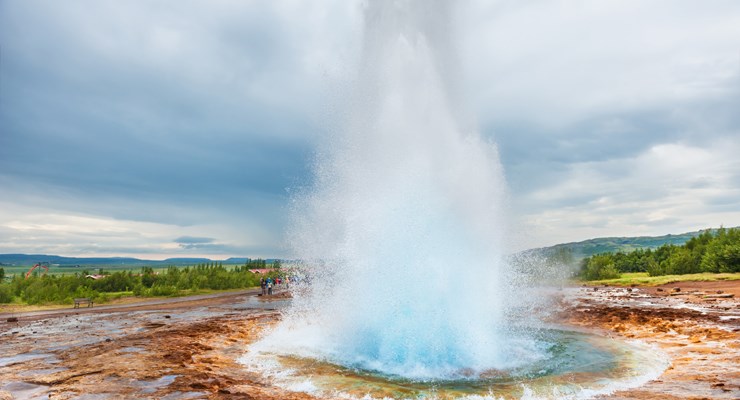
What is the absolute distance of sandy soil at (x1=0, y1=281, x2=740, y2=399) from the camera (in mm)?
7996

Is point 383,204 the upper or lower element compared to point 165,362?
upper

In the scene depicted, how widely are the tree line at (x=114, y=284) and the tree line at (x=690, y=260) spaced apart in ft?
157

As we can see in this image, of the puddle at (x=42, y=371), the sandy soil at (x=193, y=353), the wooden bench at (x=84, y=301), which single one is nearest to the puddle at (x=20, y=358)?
the sandy soil at (x=193, y=353)

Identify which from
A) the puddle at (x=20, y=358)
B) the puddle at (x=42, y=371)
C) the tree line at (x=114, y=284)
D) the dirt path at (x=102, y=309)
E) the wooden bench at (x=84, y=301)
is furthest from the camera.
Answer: the tree line at (x=114, y=284)

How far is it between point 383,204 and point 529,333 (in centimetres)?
835

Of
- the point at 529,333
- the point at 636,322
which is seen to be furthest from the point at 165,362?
the point at 636,322

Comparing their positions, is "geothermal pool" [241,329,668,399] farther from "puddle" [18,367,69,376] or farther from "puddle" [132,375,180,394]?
"puddle" [18,367,69,376]

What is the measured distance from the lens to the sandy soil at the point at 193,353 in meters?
8.00

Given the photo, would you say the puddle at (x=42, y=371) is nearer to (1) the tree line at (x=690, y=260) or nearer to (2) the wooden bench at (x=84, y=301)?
(2) the wooden bench at (x=84, y=301)

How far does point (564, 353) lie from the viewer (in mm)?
12023

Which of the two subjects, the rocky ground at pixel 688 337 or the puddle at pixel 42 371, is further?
the puddle at pixel 42 371

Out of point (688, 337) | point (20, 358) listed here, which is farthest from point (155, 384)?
point (688, 337)

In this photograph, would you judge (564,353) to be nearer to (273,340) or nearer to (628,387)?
(628,387)

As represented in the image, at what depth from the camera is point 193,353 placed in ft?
39.3
